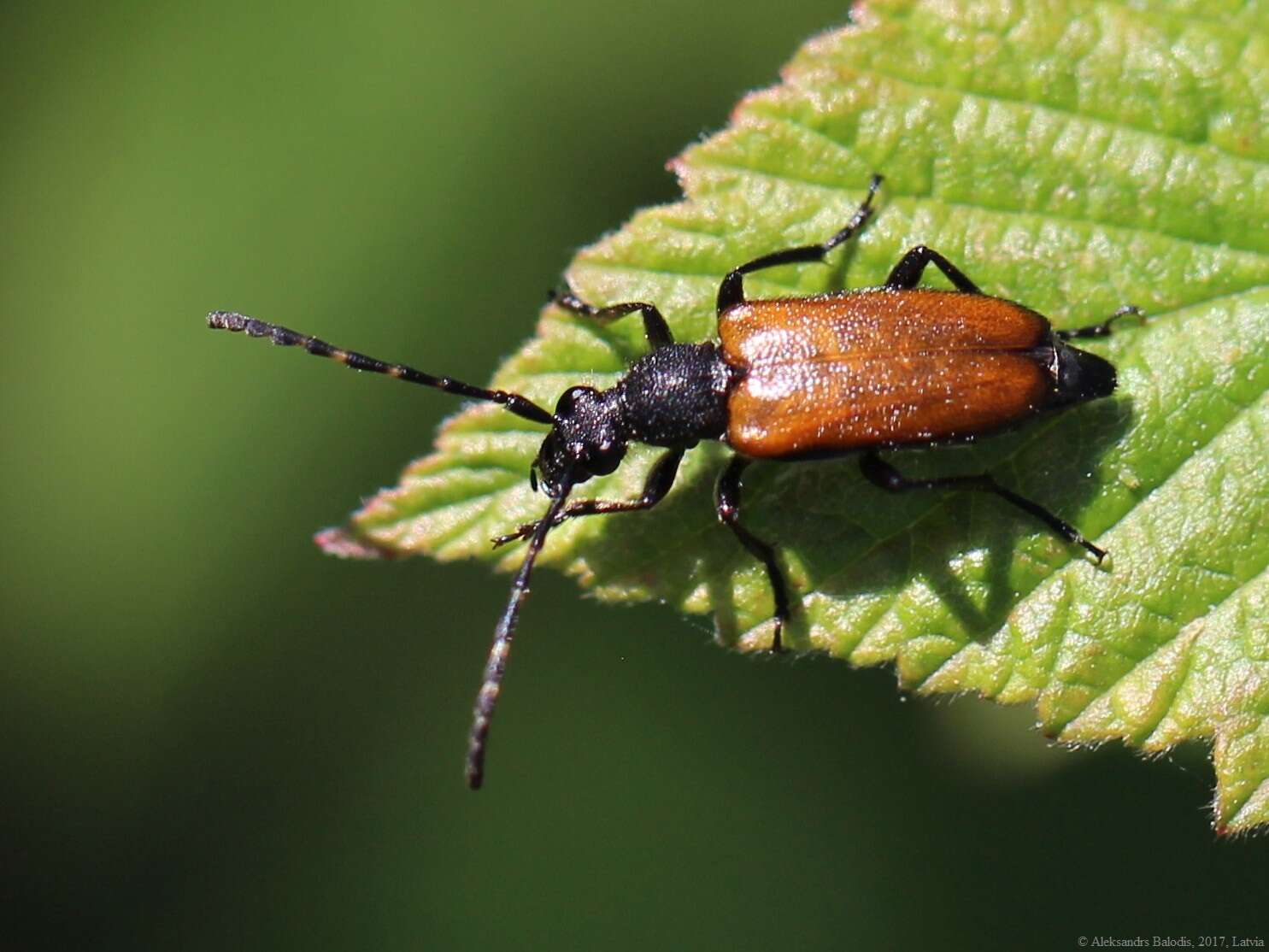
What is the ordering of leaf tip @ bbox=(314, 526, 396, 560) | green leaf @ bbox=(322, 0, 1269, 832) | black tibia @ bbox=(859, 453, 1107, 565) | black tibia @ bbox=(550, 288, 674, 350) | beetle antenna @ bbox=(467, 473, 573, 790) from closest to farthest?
beetle antenna @ bbox=(467, 473, 573, 790) → green leaf @ bbox=(322, 0, 1269, 832) → black tibia @ bbox=(859, 453, 1107, 565) → leaf tip @ bbox=(314, 526, 396, 560) → black tibia @ bbox=(550, 288, 674, 350)

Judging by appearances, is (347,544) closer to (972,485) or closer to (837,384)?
(837,384)

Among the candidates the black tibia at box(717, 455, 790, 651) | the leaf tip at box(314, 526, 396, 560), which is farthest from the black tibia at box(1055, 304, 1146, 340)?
→ the leaf tip at box(314, 526, 396, 560)

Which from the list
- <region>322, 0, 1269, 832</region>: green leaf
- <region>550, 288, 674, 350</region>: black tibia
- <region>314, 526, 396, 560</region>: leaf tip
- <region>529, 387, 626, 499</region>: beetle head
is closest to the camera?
<region>322, 0, 1269, 832</region>: green leaf

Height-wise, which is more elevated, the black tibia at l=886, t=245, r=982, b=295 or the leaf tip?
the black tibia at l=886, t=245, r=982, b=295

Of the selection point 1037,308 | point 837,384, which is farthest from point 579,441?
point 1037,308

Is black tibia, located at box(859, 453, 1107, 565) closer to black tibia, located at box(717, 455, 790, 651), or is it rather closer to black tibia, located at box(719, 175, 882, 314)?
black tibia, located at box(717, 455, 790, 651)

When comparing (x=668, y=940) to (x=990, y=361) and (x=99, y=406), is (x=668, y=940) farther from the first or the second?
(x=99, y=406)

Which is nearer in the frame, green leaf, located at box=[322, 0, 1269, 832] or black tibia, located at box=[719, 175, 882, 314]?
green leaf, located at box=[322, 0, 1269, 832]
